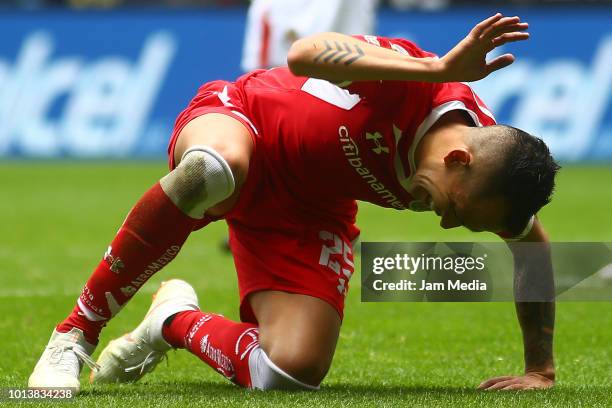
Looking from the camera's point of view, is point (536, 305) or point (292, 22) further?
point (292, 22)

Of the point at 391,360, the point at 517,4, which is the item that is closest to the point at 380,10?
the point at 517,4

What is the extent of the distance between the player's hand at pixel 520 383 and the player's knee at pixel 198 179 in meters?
0.99

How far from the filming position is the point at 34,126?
1367 cm

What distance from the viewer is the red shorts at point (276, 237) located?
12.0 ft

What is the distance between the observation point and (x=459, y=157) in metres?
3.21

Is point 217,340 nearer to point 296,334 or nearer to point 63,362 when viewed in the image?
point 296,334

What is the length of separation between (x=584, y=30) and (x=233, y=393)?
35.2 feet

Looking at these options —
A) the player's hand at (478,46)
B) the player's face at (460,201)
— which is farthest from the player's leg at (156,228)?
the player's hand at (478,46)

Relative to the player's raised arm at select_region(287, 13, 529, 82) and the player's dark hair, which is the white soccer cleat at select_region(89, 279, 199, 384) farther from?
the player's dark hair

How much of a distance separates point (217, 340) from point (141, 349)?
0.27 meters

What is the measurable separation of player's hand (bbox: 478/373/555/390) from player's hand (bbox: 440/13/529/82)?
947mm

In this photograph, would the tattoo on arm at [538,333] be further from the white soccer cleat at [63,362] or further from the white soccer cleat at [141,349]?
the white soccer cleat at [63,362]

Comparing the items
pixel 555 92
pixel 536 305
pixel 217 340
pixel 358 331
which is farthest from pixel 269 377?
pixel 555 92

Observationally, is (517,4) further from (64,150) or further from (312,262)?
(312,262)
